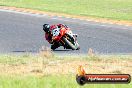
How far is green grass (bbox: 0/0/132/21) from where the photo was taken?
37356 millimetres

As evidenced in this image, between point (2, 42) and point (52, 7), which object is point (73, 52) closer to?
point (2, 42)

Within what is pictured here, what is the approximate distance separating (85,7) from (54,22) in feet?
39.4

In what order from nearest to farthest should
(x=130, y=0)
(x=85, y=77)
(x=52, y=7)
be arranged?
(x=85, y=77) < (x=52, y=7) < (x=130, y=0)

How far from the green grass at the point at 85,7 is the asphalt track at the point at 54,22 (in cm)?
422

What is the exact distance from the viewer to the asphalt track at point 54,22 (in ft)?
68.4

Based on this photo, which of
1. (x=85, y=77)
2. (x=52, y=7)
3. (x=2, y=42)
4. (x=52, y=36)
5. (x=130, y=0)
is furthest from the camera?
(x=130, y=0)

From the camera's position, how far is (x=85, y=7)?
43.0 m

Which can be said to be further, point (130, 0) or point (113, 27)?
point (130, 0)

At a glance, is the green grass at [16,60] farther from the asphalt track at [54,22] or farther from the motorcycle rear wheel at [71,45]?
the asphalt track at [54,22]

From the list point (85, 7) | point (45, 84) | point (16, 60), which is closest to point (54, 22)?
point (85, 7)

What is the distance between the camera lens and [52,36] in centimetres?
1917

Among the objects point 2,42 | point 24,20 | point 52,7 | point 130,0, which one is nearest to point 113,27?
point 24,20

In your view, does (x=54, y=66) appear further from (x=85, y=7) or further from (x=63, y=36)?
(x=85, y=7)

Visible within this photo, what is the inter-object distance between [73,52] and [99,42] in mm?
4212
